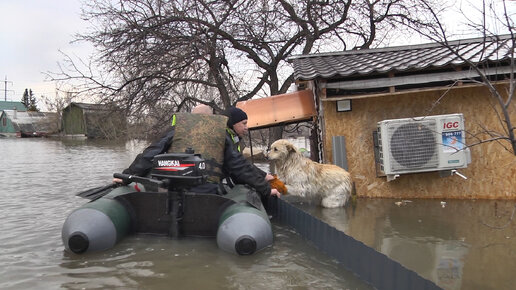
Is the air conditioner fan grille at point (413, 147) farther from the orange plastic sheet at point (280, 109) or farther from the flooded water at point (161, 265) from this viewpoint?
the flooded water at point (161, 265)

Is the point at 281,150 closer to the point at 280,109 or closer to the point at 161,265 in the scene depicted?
the point at 280,109

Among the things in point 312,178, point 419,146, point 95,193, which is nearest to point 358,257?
point 312,178

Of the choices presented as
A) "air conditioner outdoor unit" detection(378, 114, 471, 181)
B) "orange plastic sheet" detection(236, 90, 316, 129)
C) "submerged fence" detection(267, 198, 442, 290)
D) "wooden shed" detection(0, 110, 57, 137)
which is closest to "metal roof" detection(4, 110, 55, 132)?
"wooden shed" detection(0, 110, 57, 137)

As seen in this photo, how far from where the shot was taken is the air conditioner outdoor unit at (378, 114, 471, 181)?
7.28 meters

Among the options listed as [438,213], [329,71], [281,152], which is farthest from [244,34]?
[438,213]

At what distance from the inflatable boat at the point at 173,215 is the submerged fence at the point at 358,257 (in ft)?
2.16

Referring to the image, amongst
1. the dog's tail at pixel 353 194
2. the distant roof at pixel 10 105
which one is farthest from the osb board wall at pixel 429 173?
the distant roof at pixel 10 105

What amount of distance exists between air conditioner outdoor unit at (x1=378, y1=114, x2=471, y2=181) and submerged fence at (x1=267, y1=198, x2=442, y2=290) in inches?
91.7

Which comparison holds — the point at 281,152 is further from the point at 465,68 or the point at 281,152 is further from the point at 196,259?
the point at 465,68

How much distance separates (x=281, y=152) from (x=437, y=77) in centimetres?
310

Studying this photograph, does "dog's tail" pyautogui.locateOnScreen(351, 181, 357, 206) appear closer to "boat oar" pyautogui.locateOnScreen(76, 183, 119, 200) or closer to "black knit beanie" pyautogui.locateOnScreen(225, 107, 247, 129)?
"black knit beanie" pyautogui.locateOnScreen(225, 107, 247, 129)

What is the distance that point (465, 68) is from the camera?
751 centimetres

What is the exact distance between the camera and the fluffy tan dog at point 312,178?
7.21 meters

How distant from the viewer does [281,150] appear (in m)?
7.38
